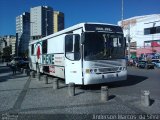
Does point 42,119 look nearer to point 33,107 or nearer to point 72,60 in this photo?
point 33,107

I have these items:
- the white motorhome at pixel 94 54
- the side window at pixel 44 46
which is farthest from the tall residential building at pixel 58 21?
the white motorhome at pixel 94 54

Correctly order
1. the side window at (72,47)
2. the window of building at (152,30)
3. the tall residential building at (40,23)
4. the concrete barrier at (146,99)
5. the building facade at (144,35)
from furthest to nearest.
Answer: the window of building at (152,30)
the building facade at (144,35)
the tall residential building at (40,23)
the side window at (72,47)
the concrete barrier at (146,99)

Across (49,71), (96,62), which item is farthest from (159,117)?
(49,71)

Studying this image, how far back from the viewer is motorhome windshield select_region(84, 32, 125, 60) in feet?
41.3

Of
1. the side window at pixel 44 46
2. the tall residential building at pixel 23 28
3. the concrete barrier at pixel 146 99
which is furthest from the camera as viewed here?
the tall residential building at pixel 23 28

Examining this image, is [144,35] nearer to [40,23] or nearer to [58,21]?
[58,21]

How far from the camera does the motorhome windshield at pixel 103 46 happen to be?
12586 mm

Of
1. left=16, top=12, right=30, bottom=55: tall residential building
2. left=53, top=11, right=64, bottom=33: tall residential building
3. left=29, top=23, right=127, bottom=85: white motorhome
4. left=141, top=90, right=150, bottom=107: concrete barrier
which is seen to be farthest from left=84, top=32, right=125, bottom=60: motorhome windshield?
left=16, top=12, right=30, bottom=55: tall residential building

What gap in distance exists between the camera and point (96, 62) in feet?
41.5

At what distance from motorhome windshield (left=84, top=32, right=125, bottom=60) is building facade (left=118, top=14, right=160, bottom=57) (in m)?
49.2

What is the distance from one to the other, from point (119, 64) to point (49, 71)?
263 inches

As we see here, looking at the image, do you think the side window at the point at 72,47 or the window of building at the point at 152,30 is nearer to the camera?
the side window at the point at 72,47

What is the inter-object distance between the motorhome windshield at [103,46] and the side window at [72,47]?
1.64ft

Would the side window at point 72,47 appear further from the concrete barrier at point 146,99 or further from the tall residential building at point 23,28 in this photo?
the tall residential building at point 23,28
